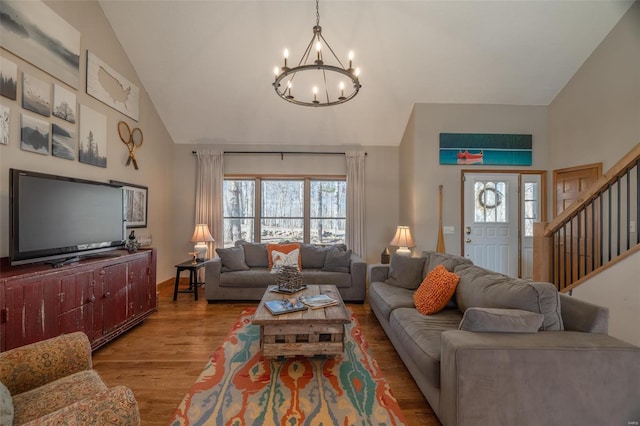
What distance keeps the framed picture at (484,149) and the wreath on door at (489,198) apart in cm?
46

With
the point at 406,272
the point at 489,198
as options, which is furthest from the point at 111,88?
the point at 489,198

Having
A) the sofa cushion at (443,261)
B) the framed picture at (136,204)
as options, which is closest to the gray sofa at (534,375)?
the sofa cushion at (443,261)

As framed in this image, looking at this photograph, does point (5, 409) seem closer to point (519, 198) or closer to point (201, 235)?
point (201, 235)

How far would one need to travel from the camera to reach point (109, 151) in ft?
11.8

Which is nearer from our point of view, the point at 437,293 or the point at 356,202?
the point at 437,293

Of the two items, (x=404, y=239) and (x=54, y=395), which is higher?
(x=404, y=239)

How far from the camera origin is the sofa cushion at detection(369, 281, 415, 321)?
265cm

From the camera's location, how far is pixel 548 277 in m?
3.25

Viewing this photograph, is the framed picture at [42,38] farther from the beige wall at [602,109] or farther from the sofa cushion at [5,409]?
the beige wall at [602,109]

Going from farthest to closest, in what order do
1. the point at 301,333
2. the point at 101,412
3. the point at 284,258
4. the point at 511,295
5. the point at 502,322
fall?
the point at 284,258, the point at 301,333, the point at 511,295, the point at 502,322, the point at 101,412

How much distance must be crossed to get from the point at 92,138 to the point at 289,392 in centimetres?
357

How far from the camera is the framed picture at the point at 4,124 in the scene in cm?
231

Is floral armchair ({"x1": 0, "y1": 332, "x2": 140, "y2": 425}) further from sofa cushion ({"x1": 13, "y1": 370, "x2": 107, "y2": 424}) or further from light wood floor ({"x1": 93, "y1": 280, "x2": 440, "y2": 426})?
light wood floor ({"x1": 93, "y1": 280, "x2": 440, "y2": 426})

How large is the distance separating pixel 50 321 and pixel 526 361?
330 cm
